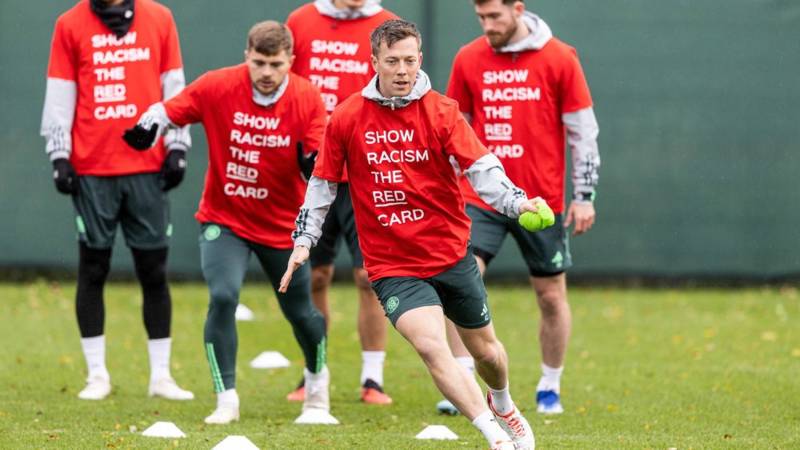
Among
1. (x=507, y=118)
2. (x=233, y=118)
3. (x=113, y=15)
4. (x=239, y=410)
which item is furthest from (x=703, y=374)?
(x=113, y=15)

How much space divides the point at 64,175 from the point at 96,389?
1.21 metres

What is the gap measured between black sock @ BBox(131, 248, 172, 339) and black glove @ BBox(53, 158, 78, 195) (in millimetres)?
512

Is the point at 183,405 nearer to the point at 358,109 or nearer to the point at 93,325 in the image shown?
the point at 93,325

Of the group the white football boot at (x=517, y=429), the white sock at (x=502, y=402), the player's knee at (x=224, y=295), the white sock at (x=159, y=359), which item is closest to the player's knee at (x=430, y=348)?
the white football boot at (x=517, y=429)

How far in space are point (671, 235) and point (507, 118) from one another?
18.1 feet

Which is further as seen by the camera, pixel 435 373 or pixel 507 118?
pixel 507 118

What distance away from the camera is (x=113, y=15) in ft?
25.5

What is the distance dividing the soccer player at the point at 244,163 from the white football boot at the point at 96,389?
1.04 m

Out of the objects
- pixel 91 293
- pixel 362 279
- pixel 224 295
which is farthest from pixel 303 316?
pixel 91 293

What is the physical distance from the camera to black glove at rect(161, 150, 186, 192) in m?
7.66

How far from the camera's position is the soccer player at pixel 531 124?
730 centimetres

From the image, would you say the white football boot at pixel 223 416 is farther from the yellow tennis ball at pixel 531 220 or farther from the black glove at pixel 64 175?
the yellow tennis ball at pixel 531 220

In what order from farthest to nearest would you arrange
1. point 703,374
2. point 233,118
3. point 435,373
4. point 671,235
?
point 671,235
point 703,374
point 233,118
point 435,373

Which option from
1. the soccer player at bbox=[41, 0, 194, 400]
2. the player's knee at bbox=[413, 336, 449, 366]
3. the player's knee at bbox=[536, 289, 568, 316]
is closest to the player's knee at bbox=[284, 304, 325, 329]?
the soccer player at bbox=[41, 0, 194, 400]
